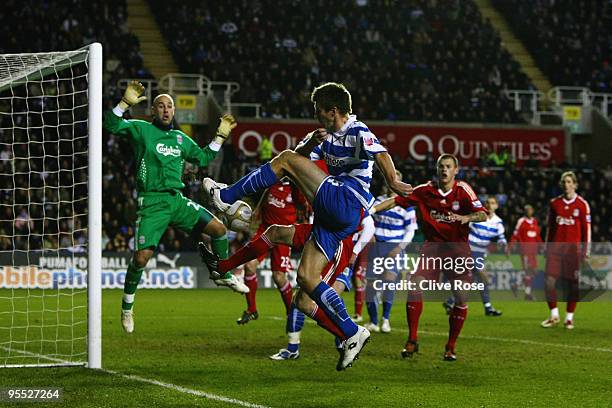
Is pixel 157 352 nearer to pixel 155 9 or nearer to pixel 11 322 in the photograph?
pixel 11 322

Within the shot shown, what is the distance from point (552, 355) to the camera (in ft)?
38.3

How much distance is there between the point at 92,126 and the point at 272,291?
16715mm

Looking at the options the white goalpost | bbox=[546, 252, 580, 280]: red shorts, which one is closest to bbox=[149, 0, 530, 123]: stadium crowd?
the white goalpost

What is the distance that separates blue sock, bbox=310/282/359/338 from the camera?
26.8 ft

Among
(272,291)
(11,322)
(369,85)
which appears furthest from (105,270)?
(369,85)

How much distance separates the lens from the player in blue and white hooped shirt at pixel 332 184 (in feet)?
26.9

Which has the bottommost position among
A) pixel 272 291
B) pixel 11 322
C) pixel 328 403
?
pixel 272 291

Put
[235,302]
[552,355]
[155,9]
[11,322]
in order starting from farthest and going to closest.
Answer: [155,9] < [235,302] < [11,322] < [552,355]

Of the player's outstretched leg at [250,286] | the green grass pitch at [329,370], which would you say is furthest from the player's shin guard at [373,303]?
the player's outstretched leg at [250,286]

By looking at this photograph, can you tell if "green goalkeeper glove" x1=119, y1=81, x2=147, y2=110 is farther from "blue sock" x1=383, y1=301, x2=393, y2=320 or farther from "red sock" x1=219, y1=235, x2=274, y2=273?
"blue sock" x1=383, y1=301, x2=393, y2=320

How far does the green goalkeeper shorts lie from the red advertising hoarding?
1981 cm

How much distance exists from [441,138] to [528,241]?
1069cm

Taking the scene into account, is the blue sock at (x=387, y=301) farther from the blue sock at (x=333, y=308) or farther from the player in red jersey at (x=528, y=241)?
the player in red jersey at (x=528, y=241)

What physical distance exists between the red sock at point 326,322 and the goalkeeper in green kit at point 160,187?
205 centimetres
